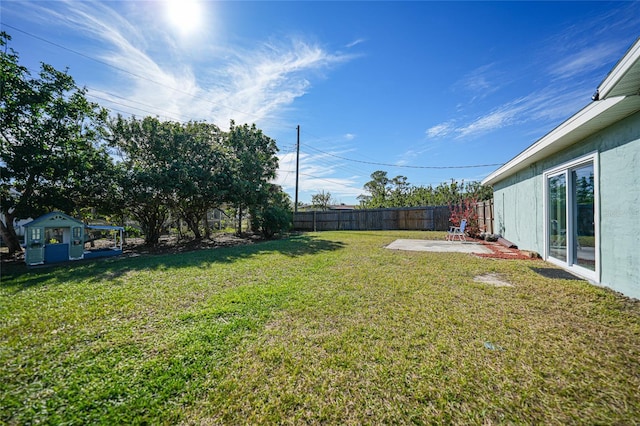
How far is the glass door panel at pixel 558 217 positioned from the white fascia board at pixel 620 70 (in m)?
3.09

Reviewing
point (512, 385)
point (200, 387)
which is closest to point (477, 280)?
point (512, 385)

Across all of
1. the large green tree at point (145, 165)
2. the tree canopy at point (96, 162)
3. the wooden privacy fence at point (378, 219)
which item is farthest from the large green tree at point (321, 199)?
the large green tree at point (145, 165)

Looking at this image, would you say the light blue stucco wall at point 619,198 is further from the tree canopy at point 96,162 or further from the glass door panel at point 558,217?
the tree canopy at point 96,162

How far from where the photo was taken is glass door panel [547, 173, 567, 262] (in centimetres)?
525

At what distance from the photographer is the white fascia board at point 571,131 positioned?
349cm

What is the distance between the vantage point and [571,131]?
4285 mm

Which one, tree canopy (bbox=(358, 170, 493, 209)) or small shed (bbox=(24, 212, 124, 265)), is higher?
tree canopy (bbox=(358, 170, 493, 209))

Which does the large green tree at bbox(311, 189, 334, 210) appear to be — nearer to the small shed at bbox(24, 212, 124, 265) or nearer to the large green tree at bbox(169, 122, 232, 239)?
the large green tree at bbox(169, 122, 232, 239)

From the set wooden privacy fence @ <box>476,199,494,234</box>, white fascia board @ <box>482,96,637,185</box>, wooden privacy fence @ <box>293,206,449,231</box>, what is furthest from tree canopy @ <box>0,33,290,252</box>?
wooden privacy fence @ <box>476,199,494,234</box>

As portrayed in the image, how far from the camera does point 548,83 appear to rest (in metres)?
8.41

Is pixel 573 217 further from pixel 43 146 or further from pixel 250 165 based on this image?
pixel 43 146

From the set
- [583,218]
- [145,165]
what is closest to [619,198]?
[583,218]

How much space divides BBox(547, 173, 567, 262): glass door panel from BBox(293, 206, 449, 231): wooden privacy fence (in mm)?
10368

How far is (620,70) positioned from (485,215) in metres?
10.7
